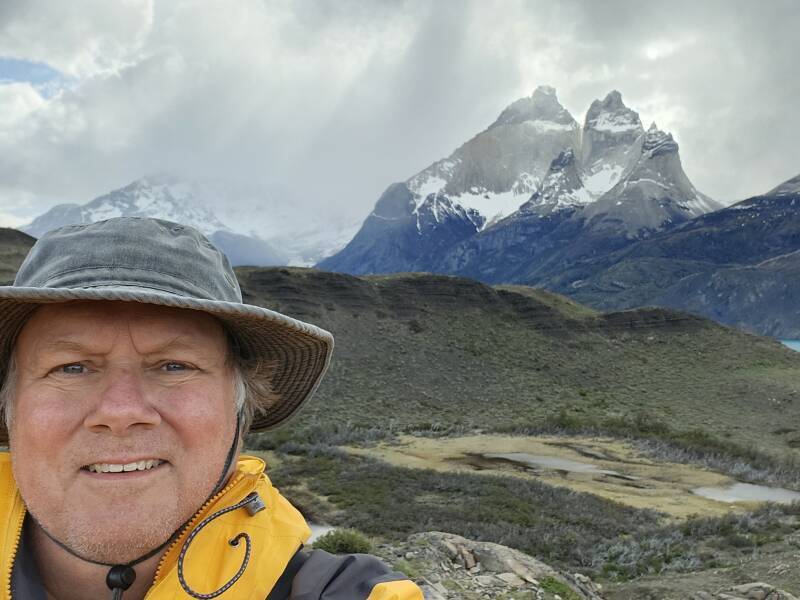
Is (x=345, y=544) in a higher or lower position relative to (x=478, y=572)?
higher

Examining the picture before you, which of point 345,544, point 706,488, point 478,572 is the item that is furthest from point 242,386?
point 706,488

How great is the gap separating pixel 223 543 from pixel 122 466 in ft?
1.26

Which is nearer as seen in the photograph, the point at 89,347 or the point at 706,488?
the point at 89,347

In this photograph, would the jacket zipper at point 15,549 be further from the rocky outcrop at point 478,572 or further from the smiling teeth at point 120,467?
the rocky outcrop at point 478,572

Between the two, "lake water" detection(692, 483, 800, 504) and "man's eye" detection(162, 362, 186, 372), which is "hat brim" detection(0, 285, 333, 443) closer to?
"man's eye" detection(162, 362, 186, 372)

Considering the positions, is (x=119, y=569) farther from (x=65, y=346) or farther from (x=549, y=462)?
(x=549, y=462)

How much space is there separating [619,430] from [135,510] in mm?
30111

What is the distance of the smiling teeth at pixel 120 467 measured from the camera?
5.49ft

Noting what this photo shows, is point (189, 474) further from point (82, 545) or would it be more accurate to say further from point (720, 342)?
point (720, 342)

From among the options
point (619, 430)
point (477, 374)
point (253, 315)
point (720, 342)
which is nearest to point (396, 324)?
point (477, 374)

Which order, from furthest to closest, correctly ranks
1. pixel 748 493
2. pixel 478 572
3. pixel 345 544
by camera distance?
pixel 748 493 < pixel 345 544 < pixel 478 572

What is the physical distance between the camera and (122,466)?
168cm

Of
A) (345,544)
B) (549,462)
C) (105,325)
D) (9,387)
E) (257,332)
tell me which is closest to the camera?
(105,325)

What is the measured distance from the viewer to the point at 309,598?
173 centimetres
